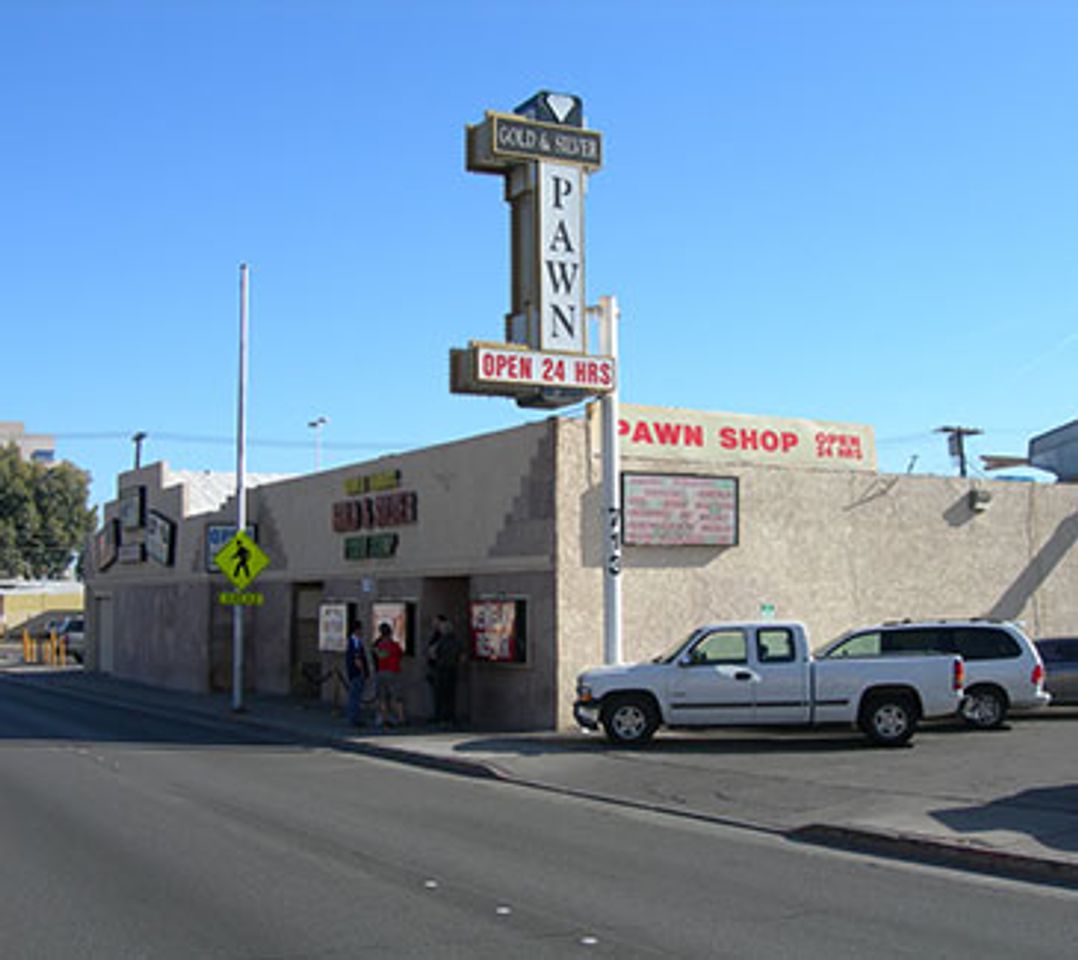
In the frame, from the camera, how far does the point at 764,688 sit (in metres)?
16.9

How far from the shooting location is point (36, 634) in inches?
2655

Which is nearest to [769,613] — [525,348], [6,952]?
[525,348]

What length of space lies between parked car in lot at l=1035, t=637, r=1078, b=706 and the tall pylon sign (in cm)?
879

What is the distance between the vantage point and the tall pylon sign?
64.8 ft

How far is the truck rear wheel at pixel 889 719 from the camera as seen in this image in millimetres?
16656

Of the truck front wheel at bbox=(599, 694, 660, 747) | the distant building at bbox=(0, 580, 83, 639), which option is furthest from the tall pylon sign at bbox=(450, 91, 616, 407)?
the distant building at bbox=(0, 580, 83, 639)

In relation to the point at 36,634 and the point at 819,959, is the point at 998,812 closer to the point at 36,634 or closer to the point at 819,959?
the point at 819,959

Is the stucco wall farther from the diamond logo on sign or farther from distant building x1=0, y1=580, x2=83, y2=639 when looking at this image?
distant building x1=0, y1=580, x2=83, y2=639

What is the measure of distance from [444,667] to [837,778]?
8.25m

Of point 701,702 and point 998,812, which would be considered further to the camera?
point 701,702

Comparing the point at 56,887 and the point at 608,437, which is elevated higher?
the point at 608,437

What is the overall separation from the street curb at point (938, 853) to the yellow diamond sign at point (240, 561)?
50.3 feet

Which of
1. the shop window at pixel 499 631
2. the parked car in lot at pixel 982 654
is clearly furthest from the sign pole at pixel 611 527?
the parked car in lot at pixel 982 654

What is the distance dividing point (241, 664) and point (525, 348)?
9816mm
